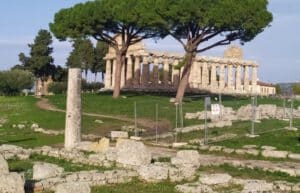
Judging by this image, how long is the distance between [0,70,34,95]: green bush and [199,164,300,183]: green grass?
215ft

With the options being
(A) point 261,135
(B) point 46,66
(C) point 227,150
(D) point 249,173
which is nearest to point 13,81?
(B) point 46,66

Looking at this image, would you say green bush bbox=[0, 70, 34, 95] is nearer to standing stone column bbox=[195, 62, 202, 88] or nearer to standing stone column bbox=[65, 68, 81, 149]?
standing stone column bbox=[195, 62, 202, 88]

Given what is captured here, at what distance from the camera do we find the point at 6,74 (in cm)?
8369

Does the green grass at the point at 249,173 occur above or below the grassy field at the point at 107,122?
below

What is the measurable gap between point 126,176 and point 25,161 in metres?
6.65

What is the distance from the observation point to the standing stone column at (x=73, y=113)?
29.2 metres

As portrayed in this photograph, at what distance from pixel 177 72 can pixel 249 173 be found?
7327cm

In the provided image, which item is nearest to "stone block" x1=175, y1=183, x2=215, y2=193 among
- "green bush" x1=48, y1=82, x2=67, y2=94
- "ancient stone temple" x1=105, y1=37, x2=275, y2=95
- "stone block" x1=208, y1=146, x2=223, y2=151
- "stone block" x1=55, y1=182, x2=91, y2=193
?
"stone block" x1=55, y1=182, x2=91, y2=193

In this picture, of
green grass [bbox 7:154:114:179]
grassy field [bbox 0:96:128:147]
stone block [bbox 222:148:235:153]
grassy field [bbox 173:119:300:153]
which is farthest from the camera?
grassy field [bbox 0:96:128:147]

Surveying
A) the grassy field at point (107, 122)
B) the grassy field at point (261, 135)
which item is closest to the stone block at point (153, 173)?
the grassy field at point (261, 135)

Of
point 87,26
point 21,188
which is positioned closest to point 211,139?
point 21,188

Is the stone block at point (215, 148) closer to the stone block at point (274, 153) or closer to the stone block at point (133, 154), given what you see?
the stone block at point (274, 153)

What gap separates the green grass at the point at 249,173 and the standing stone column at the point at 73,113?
937 cm

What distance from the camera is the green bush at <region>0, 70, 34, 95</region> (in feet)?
274
